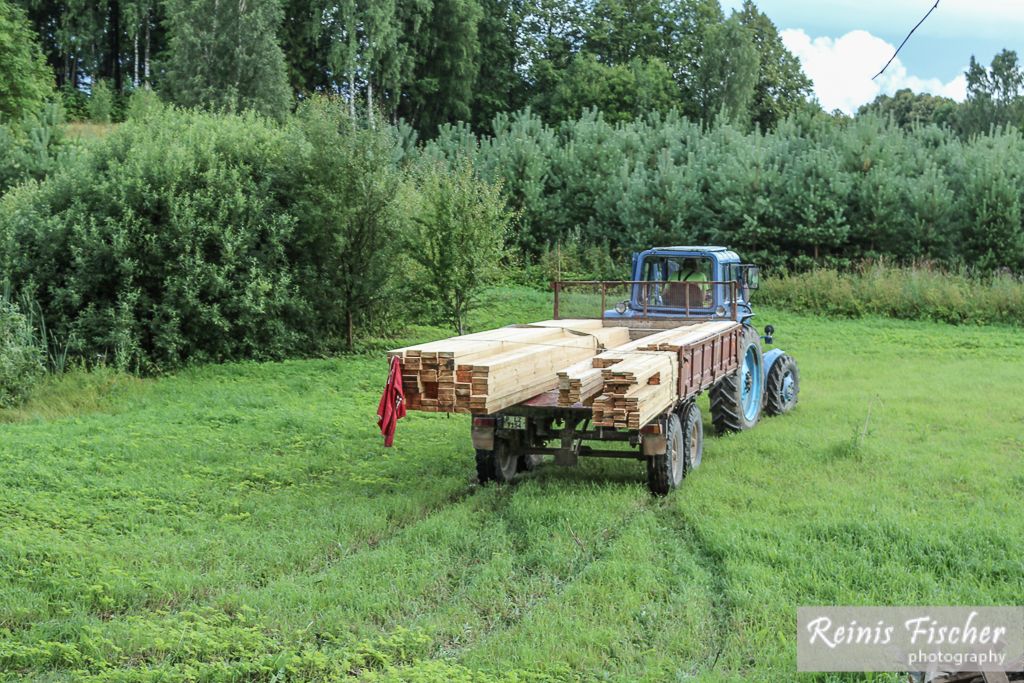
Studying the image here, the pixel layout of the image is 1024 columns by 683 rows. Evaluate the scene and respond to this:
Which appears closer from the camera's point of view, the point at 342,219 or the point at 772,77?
the point at 342,219

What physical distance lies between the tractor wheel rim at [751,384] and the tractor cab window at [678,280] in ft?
3.07

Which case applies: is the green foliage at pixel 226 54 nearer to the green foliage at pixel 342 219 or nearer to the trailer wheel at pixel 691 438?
the green foliage at pixel 342 219

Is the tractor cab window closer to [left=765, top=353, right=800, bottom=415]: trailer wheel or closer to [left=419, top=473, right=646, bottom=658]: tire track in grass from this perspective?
[left=765, top=353, right=800, bottom=415]: trailer wheel

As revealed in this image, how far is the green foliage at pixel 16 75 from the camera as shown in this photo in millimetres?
37375

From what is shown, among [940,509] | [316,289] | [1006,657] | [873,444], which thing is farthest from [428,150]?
[1006,657]

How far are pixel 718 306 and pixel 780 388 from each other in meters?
1.77

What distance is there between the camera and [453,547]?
24.6 feet

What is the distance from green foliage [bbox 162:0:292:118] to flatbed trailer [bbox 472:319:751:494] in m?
32.4

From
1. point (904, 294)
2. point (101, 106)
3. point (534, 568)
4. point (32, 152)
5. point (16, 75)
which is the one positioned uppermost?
point (16, 75)

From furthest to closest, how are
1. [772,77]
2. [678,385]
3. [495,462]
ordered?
[772,77], [495,462], [678,385]

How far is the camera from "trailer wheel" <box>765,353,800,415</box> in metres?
13.4

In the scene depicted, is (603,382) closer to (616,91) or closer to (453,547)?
(453,547)

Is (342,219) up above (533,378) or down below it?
above

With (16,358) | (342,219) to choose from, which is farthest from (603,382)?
(342,219)
